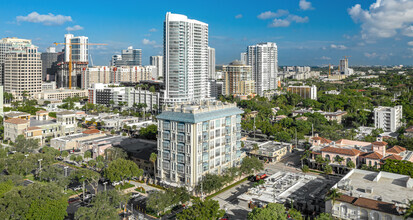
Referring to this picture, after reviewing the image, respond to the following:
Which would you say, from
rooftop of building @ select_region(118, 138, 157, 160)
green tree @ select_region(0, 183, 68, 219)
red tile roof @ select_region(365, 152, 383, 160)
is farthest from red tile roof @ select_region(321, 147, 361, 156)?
green tree @ select_region(0, 183, 68, 219)

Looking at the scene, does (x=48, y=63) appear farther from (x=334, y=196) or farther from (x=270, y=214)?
(x=334, y=196)

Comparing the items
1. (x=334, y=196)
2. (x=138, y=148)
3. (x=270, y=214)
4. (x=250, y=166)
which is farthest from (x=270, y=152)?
(x=270, y=214)

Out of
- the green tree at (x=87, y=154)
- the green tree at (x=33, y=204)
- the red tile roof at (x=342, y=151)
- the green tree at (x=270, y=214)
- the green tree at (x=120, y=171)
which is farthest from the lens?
the green tree at (x=87, y=154)

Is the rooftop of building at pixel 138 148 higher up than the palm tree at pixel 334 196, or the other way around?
the rooftop of building at pixel 138 148

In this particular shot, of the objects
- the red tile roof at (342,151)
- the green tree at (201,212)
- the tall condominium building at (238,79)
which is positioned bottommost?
the green tree at (201,212)

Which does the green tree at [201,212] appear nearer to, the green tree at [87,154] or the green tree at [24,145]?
the green tree at [87,154]

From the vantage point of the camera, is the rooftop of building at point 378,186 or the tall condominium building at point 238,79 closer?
the rooftop of building at point 378,186

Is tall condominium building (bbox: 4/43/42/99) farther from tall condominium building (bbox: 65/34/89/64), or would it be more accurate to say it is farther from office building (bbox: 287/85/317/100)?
office building (bbox: 287/85/317/100)

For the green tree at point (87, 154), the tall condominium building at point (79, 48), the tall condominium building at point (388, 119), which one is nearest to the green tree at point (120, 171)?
the green tree at point (87, 154)
